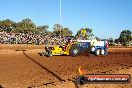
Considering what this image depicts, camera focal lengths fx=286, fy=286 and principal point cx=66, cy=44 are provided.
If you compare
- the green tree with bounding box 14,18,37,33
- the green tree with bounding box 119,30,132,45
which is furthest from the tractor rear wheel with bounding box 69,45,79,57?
the green tree with bounding box 119,30,132,45

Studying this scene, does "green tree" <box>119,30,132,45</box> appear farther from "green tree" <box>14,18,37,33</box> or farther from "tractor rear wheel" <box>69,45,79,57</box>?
"tractor rear wheel" <box>69,45,79,57</box>

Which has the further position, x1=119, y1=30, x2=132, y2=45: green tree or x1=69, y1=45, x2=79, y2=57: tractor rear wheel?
x1=119, y1=30, x2=132, y2=45: green tree

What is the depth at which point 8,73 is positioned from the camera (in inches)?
495

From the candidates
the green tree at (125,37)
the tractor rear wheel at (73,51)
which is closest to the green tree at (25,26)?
the green tree at (125,37)

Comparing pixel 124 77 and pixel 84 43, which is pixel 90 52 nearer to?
pixel 84 43

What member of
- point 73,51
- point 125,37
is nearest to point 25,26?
point 125,37

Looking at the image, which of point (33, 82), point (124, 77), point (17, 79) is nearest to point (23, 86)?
point (33, 82)

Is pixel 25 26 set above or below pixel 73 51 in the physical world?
above

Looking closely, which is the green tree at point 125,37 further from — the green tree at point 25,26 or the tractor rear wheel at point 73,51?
the tractor rear wheel at point 73,51

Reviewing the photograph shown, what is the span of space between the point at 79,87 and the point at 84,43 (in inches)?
607

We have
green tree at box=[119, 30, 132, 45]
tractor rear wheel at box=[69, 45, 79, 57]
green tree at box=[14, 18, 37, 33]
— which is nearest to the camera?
tractor rear wheel at box=[69, 45, 79, 57]

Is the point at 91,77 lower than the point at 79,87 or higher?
higher

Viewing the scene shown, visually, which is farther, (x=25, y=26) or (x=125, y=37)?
(x=125, y=37)

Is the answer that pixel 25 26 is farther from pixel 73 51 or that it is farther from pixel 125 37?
pixel 73 51
